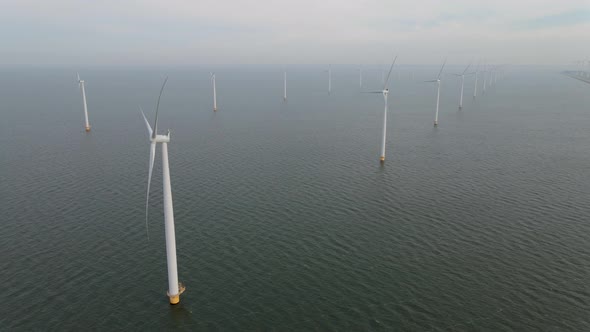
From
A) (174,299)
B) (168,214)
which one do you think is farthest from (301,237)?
(168,214)

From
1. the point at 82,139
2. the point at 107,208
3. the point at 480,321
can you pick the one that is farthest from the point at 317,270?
the point at 82,139

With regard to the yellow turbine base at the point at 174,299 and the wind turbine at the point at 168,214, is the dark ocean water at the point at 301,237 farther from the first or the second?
the wind turbine at the point at 168,214

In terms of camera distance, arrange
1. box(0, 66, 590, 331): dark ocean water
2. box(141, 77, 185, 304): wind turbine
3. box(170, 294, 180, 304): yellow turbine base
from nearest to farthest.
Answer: box(141, 77, 185, 304): wind turbine
box(0, 66, 590, 331): dark ocean water
box(170, 294, 180, 304): yellow turbine base

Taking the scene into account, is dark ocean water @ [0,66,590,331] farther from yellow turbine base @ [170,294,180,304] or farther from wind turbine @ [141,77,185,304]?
wind turbine @ [141,77,185,304]

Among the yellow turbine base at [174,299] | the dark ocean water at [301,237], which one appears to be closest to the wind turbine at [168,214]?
the yellow turbine base at [174,299]

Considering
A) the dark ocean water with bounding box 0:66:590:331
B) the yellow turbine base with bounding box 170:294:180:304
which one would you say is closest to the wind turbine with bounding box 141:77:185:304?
the yellow turbine base with bounding box 170:294:180:304

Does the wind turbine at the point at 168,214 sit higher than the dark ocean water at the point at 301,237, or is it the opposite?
the wind turbine at the point at 168,214

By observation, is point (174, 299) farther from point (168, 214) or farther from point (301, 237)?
point (301, 237)

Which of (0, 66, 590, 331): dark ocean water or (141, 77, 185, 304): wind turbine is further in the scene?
(0, 66, 590, 331): dark ocean water

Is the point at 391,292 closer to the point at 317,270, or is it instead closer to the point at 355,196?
the point at 317,270
